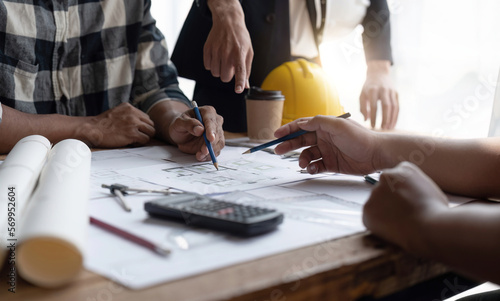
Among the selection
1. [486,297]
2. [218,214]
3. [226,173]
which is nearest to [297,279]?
[218,214]

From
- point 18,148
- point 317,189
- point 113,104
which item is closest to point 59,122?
point 113,104

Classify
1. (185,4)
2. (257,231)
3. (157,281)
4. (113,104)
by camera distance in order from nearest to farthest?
(157,281)
(257,231)
(113,104)
(185,4)

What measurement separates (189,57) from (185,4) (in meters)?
1.45

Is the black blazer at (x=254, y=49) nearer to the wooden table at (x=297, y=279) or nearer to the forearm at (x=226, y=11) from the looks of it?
the forearm at (x=226, y=11)

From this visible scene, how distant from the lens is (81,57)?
1391 millimetres

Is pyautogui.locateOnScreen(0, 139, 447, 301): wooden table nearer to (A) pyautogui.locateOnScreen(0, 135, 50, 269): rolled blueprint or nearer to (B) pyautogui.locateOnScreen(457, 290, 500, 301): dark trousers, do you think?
(A) pyautogui.locateOnScreen(0, 135, 50, 269): rolled blueprint

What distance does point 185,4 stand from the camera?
298cm

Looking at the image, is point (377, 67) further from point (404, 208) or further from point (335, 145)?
point (404, 208)

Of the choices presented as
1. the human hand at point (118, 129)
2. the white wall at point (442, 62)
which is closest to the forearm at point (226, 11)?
the human hand at point (118, 129)

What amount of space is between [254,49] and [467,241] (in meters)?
1.31

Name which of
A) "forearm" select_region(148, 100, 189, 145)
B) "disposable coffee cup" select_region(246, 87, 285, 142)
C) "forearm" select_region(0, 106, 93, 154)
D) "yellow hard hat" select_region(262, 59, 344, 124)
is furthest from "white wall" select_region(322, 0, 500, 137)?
"forearm" select_region(0, 106, 93, 154)

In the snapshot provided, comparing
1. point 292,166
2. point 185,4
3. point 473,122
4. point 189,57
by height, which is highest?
point 185,4

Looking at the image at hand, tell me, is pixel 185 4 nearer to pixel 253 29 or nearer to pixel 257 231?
pixel 253 29

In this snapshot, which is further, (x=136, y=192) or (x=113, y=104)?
(x=113, y=104)
